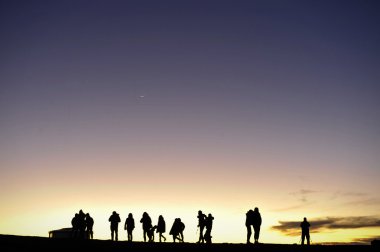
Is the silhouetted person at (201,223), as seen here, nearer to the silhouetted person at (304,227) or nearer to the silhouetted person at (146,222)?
the silhouetted person at (146,222)

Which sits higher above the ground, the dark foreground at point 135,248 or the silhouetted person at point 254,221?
the silhouetted person at point 254,221

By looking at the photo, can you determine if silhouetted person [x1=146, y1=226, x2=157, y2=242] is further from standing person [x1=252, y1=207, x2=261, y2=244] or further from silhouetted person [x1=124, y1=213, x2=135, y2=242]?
standing person [x1=252, y1=207, x2=261, y2=244]

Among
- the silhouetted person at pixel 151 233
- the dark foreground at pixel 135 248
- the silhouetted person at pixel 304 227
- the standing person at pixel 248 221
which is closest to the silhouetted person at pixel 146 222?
the silhouetted person at pixel 151 233

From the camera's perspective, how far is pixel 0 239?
24406mm

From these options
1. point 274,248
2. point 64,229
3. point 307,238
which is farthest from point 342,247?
point 64,229

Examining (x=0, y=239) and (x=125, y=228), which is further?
(x=125, y=228)

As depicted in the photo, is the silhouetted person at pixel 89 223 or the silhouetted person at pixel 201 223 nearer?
the silhouetted person at pixel 201 223

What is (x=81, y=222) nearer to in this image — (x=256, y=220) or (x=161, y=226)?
(x=161, y=226)

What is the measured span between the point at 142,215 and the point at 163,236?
2229 mm

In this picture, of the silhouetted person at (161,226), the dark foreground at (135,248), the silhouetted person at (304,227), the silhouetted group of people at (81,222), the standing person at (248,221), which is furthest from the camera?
the silhouetted group of people at (81,222)

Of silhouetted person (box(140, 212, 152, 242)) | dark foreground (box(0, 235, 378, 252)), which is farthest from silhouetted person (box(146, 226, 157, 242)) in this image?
dark foreground (box(0, 235, 378, 252))

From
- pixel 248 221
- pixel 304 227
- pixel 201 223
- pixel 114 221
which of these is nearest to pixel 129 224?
pixel 114 221

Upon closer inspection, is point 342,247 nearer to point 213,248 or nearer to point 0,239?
point 213,248

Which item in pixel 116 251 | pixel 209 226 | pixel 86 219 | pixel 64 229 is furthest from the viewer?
pixel 64 229
